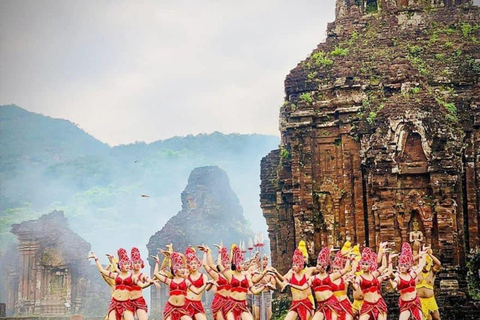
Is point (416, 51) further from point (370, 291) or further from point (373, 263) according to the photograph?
point (370, 291)

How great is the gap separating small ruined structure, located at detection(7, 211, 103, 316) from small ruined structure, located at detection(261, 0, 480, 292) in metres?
14.1

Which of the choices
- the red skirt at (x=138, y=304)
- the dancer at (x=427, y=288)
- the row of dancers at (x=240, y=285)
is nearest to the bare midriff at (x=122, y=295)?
the row of dancers at (x=240, y=285)

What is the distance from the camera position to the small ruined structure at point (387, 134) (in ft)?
73.1

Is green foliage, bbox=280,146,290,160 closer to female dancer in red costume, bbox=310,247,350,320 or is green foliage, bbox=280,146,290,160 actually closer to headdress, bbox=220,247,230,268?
headdress, bbox=220,247,230,268

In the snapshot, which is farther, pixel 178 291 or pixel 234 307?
pixel 234 307

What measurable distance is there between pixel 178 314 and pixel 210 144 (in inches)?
3774

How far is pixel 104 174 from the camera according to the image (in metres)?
94.2

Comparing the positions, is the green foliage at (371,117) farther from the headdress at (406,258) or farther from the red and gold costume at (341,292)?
the red and gold costume at (341,292)

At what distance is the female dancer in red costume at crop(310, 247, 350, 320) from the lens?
1664 cm

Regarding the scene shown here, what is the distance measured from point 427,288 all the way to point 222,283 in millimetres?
4454

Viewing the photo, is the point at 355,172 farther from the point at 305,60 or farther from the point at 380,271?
the point at 380,271

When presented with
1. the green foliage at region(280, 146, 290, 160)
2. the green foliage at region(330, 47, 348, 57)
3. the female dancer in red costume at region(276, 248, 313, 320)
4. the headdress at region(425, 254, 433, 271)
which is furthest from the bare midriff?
the green foliage at region(330, 47, 348, 57)

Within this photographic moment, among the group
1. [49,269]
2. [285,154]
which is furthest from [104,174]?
[285,154]

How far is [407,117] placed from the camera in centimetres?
2255
